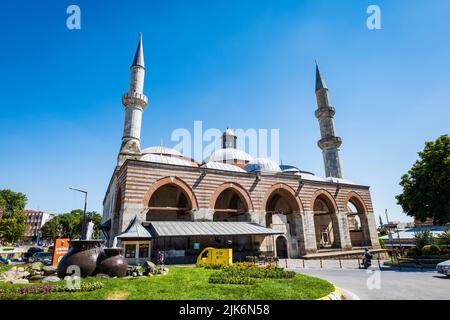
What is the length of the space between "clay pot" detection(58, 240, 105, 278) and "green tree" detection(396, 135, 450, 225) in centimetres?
2385

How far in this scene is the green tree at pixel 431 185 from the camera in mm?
19422

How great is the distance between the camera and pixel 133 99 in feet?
88.4

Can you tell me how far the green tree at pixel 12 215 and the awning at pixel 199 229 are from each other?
35859 mm

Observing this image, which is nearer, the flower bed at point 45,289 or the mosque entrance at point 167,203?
the flower bed at point 45,289

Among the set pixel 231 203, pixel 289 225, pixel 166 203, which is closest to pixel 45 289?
pixel 166 203

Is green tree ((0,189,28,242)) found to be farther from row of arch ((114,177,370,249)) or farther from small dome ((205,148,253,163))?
small dome ((205,148,253,163))

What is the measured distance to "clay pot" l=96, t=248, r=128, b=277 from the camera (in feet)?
34.3

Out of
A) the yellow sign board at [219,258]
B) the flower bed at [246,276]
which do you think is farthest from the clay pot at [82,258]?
the yellow sign board at [219,258]

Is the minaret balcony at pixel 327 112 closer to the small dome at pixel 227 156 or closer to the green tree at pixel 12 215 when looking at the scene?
the small dome at pixel 227 156

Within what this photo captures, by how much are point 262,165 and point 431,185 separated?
16.8m

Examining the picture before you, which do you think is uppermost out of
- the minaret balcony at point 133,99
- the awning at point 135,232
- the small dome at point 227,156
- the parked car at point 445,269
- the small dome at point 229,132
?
the small dome at point 229,132
